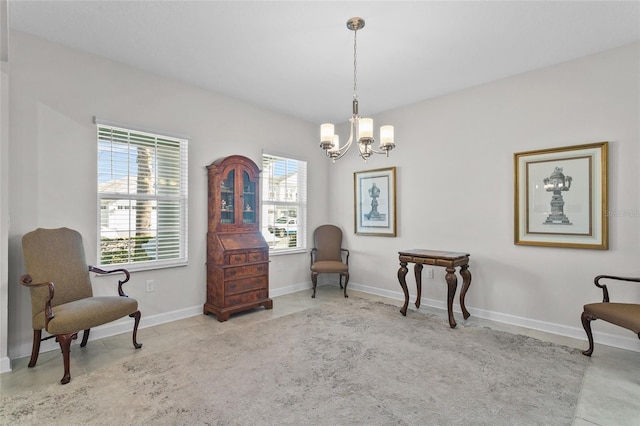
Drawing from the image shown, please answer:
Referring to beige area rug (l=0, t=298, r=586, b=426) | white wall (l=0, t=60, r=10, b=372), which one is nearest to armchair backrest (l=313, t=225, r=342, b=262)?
beige area rug (l=0, t=298, r=586, b=426)

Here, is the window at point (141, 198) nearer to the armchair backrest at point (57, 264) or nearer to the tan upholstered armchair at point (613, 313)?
the armchair backrest at point (57, 264)

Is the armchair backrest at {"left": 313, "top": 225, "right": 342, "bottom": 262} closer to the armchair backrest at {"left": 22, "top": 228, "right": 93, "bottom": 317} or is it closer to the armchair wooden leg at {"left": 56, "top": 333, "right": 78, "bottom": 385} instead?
the armchair backrest at {"left": 22, "top": 228, "right": 93, "bottom": 317}

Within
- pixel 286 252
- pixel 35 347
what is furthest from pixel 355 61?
pixel 35 347

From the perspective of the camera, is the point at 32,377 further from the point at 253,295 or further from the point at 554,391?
the point at 554,391

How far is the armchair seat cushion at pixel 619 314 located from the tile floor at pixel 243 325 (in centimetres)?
40

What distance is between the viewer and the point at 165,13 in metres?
2.53

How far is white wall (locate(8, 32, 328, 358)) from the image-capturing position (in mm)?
2773

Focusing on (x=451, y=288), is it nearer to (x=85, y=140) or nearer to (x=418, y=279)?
(x=418, y=279)

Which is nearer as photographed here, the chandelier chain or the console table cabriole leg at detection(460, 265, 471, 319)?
the chandelier chain

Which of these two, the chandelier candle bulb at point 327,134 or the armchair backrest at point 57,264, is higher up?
the chandelier candle bulb at point 327,134

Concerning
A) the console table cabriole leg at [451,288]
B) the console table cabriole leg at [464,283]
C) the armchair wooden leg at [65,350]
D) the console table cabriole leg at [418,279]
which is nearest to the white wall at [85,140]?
the armchair wooden leg at [65,350]

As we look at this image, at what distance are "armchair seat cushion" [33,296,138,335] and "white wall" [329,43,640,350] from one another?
3.44 metres

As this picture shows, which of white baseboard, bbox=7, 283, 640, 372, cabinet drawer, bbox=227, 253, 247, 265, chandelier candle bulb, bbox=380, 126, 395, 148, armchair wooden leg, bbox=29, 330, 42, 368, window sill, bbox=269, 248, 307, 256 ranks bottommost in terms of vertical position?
white baseboard, bbox=7, 283, 640, 372

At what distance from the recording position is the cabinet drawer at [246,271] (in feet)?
12.5
